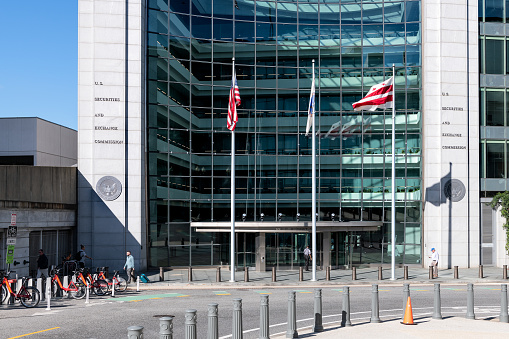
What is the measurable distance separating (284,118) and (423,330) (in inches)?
1042

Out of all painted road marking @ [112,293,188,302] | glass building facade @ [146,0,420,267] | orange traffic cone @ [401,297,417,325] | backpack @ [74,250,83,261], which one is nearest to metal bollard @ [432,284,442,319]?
orange traffic cone @ [401,297,417,325]

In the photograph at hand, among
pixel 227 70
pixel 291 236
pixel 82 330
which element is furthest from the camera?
pixel 227 70

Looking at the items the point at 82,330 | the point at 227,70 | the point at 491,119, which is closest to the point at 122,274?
the point at 227,70

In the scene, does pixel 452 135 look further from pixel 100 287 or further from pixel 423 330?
pixel 423 330

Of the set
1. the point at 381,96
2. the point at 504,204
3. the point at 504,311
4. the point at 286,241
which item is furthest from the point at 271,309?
the point at 504,204

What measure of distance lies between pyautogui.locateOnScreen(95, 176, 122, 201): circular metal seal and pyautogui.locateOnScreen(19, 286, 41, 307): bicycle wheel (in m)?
14.9

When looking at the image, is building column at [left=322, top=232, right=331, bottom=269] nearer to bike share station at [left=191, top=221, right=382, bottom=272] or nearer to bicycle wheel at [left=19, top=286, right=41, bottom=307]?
bike share station at [left=191, top=221, right=382, bottom=272]

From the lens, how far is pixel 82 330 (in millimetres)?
17719

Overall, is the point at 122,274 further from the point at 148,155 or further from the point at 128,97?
the point at 128,97

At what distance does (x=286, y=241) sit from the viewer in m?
38.9

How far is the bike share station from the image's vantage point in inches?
1471

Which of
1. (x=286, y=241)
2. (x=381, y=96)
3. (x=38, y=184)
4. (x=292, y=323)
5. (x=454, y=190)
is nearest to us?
(x=292, y=323)

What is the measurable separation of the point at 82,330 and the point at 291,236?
2246cm

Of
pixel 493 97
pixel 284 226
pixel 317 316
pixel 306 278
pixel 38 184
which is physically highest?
pixel 493 97
